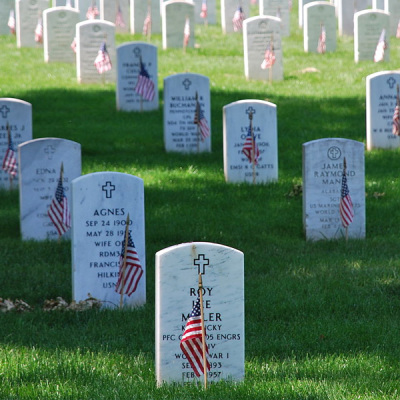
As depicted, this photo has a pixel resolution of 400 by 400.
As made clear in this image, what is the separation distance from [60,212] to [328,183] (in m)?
2.94

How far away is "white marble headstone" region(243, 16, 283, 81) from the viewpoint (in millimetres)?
17594

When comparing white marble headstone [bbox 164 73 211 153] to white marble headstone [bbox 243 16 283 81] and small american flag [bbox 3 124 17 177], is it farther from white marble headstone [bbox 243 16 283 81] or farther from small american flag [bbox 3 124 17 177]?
white marble headstone [bbox 243 16 283 81]

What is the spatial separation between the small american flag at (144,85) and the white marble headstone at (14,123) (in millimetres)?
3828

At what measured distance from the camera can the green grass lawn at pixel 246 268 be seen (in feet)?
18.2

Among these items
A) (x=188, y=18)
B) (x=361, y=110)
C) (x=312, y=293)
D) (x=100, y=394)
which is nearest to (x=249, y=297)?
(x=312, y=293)

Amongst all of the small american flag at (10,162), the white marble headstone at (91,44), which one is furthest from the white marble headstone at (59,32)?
the small american flag at (10,162)

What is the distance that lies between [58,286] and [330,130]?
24.3 ft

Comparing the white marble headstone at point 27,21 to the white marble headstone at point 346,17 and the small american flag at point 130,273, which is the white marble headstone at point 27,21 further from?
the small american flag at point 130,273

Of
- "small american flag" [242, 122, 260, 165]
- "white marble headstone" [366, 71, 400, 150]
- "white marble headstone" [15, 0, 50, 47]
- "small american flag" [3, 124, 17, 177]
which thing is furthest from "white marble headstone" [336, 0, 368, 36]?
"small american flag" [3, 124, 17, 177]

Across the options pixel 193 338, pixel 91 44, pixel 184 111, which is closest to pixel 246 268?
pixel 193 338

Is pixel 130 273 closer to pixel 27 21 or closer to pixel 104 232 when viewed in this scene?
pixel 104 232

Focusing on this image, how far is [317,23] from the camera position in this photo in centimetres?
2145

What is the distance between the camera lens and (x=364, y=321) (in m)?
6.77

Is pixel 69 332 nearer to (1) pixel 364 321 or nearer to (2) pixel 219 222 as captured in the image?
(1) pixel 364 321
